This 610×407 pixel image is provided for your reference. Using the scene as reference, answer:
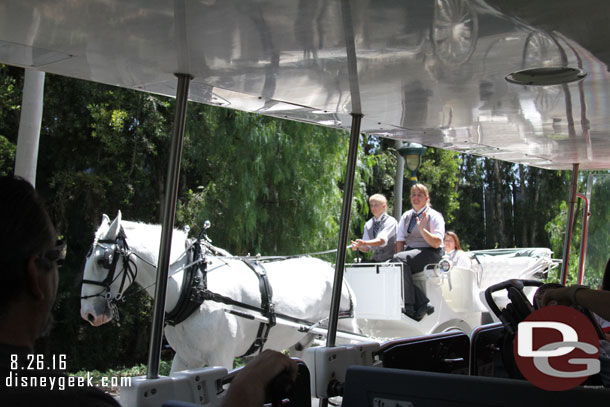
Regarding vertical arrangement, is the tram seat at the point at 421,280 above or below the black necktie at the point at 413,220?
below

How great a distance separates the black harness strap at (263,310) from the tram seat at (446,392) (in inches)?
165

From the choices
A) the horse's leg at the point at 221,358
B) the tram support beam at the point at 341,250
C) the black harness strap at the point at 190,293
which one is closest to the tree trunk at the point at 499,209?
the horse's leg at the point at 221,358

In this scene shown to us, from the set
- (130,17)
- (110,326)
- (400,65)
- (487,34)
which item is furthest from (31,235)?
(110,326)

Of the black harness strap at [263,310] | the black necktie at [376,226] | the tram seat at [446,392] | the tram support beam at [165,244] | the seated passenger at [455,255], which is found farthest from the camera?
the seated passenger at [455,255]

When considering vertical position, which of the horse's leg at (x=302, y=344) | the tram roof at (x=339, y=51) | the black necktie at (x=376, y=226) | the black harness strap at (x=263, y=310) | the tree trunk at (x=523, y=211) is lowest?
the horse's leg at (x=302, y=344)

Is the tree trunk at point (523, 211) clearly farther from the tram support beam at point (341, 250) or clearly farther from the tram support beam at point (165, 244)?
the tram support beam at point (165, 244)

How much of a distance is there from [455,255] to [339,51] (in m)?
7.12

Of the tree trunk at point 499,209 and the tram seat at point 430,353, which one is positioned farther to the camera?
the tree trunk at point 499,209

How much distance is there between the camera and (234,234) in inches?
424

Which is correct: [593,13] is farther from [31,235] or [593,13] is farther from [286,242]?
[286,242]

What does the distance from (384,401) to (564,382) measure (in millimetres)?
557

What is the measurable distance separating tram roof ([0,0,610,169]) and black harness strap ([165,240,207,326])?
241cm

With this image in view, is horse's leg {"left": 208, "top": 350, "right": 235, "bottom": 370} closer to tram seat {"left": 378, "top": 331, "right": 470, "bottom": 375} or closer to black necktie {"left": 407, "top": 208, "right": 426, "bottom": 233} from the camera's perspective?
black necktie {"left": 407, "top": 208, "right": 426, "bottom": 233}

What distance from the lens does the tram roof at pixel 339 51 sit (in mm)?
2074
